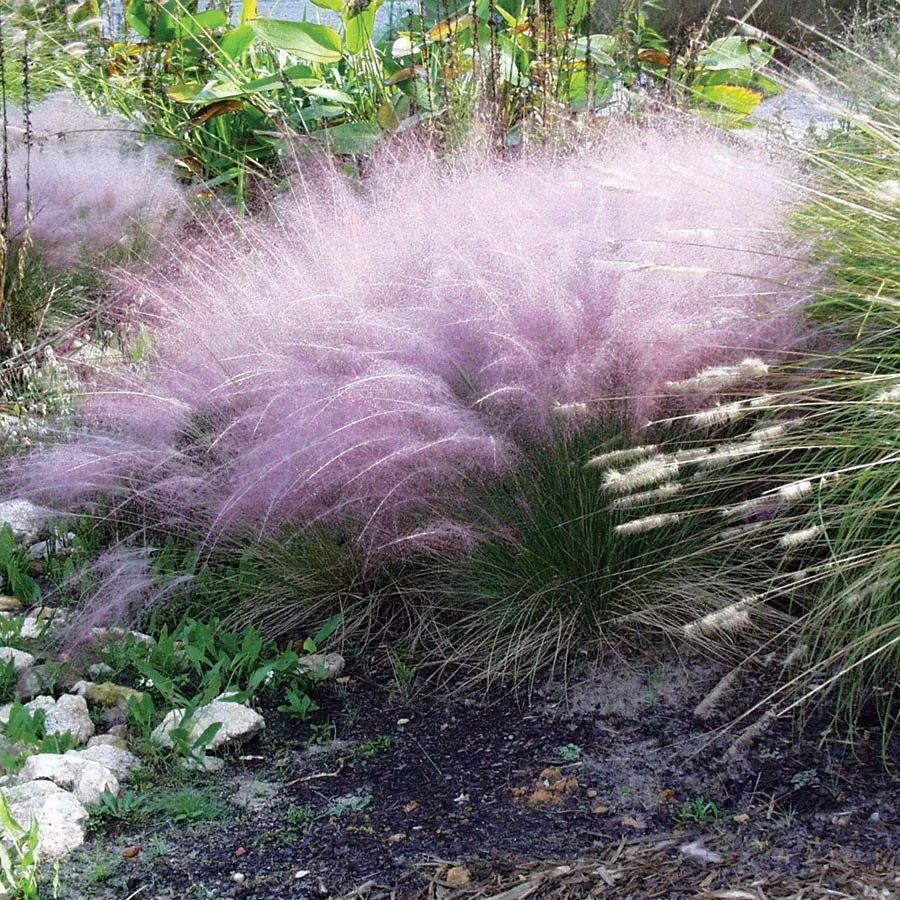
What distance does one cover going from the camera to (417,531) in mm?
2479

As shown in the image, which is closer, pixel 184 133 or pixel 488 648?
pixel 488 648

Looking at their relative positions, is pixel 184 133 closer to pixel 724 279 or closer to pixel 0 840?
pixel 724 279

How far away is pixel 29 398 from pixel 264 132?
166 cm

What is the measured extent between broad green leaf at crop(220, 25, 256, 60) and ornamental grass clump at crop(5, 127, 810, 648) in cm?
216

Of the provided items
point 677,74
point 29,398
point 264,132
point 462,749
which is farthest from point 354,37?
point 462,749

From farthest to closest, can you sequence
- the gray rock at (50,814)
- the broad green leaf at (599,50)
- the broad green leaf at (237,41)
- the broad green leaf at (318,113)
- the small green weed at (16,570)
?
the broad green leaf at (237,41)
the broad green leaf at (318,113)
the broad green leaf at (599,50)
the small green weed at (16,570)
the gray rock at (50,814)

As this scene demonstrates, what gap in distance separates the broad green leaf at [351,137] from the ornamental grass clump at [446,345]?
4.48 feet

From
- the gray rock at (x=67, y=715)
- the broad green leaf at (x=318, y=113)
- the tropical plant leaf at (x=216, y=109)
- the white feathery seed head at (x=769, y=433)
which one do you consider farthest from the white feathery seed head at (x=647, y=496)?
the tropical plant leaf at (x=216, y=109)

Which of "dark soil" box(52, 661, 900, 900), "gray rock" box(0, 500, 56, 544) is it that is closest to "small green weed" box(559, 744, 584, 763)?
"dark soil" box(52, 661, 900, 900)

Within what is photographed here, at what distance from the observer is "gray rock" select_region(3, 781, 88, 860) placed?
1.96 meters

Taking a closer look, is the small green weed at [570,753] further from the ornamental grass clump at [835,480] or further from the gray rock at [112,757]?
the gray rock at [112,757]

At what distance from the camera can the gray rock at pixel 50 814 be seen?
1963 millimetres

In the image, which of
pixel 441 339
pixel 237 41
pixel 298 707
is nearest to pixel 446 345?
pixel 441 339

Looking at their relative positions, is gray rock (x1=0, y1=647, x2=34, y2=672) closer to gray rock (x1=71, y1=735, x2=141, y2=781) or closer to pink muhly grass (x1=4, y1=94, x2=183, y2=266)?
gray rock (x1=71, y1=735, x2=141, y2=781)
